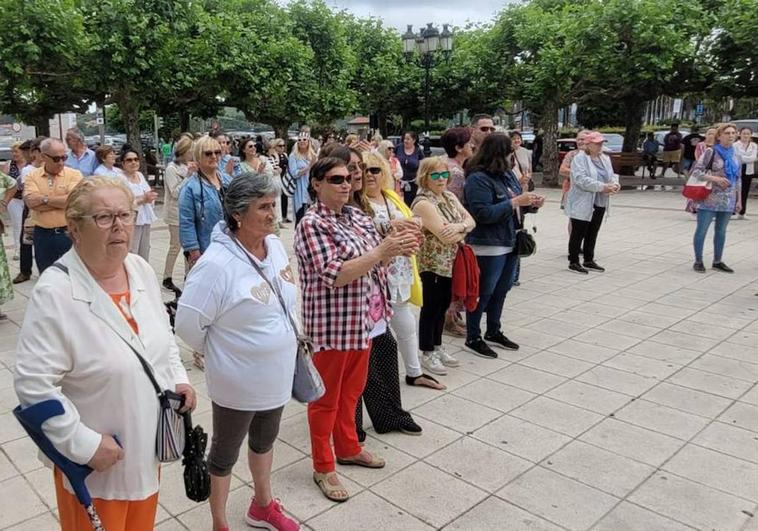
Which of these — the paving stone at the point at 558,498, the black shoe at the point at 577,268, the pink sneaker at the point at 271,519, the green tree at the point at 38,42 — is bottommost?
the paving stone at the point at 558,498

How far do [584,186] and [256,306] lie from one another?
20.7 ft

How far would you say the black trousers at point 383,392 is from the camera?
3.74 meters

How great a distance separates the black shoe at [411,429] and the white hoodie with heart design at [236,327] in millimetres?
1476

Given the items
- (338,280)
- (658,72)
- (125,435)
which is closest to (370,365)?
(338,280)

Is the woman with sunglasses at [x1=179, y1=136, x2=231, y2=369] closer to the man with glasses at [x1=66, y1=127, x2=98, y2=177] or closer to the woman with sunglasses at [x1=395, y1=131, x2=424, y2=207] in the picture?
the man with glasses at [x1=66, y1=127, x2=98, y2=177]

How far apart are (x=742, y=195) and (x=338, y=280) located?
40.0ft

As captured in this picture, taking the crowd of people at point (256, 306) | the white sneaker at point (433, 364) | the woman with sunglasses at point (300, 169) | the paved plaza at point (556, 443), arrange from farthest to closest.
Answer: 1. the woman with sunglasses at point (300, 169)
2. the white sneaker at point (433, 364)
3. the paved plaza at point (556, 443)
4. the crowd of people at point (256, 306)

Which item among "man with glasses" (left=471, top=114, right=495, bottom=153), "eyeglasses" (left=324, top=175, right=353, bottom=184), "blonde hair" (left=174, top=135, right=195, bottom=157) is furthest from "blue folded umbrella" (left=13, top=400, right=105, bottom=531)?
"blonde hair" (left=174, top=135, right=195, bottom=157)

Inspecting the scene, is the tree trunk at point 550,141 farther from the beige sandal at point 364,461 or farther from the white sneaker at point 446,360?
the beige sandal at point 364,461

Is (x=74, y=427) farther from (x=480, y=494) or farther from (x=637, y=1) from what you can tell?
(x=637, y=1)

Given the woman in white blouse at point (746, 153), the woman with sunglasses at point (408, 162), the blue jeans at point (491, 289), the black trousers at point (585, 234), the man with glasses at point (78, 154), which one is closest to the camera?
the blue jeans at point (491, 289)

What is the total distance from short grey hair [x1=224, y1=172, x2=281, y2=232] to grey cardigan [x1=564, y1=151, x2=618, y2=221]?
20.0 ft

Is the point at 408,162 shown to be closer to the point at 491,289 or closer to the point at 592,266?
the point at 592,266

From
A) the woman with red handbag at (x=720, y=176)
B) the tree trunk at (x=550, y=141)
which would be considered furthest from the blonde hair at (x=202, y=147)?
the tree trunk at (x=550, y=141)
